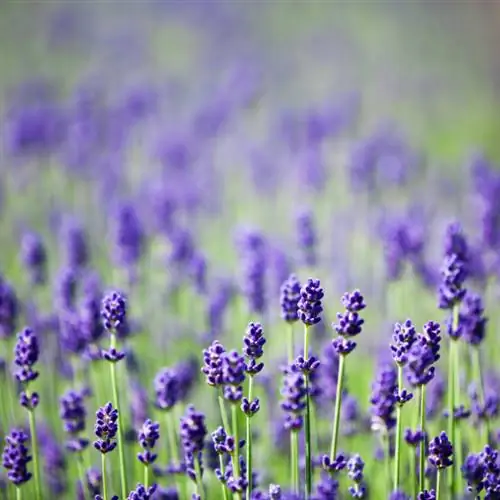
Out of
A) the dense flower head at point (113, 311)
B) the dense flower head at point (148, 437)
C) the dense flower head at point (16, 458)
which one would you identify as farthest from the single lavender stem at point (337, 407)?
the dense flower head at point (16, 458)

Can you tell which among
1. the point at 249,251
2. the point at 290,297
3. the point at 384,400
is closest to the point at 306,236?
the point at 249,251

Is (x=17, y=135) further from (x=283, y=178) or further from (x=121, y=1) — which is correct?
(x=121, y=1)

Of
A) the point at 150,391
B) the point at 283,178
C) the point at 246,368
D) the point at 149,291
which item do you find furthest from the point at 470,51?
the point at 246,368

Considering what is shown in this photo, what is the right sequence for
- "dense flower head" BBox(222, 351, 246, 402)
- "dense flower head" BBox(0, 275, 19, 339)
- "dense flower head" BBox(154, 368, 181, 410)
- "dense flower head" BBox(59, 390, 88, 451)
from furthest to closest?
"dense flower head" BBox(0, 275, 19, 339), "dense flower head" BBox(59, 390, 88, 451), "dense flower head" BBox(154, 368, 181, 410), "dense flower head" BBox(222, 351, 246, 402)

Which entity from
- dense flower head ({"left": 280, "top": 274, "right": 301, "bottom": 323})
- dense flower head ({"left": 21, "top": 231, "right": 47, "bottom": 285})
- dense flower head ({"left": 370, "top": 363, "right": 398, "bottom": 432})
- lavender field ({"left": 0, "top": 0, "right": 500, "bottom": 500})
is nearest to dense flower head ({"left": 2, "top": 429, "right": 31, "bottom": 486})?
lavender field ({"left": 0, "top": 0, "right": 500, "bottom": 500})

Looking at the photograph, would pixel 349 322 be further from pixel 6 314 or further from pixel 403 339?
pixel 6 314

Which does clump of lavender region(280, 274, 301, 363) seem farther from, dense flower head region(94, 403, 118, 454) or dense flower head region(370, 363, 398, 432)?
dense flower head region(94, 403, 118, 454)

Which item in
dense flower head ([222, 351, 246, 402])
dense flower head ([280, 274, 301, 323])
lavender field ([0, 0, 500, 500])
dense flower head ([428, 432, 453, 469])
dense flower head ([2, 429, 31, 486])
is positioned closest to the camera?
dense flower head ([222, 351, 246, 402])
